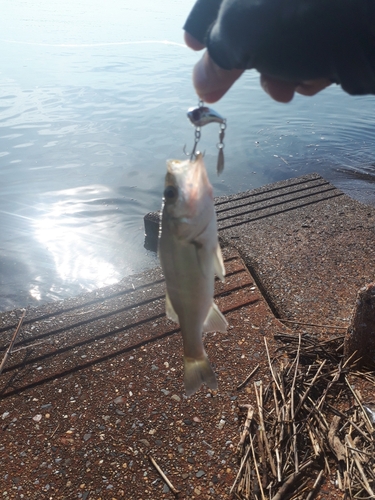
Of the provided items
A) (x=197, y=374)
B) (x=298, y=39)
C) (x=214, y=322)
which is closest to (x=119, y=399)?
(x=197, y=374)

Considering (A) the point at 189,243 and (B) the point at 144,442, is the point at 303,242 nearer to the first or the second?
→ (B) the point at 144,442

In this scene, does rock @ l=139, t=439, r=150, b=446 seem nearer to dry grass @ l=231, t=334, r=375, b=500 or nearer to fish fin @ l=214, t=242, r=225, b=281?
dry grass @ l=231, t=334, r=375, b=500

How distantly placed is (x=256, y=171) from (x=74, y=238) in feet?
14.6

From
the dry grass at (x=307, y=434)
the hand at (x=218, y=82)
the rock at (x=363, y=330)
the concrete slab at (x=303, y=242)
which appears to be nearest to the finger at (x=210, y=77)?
the hand at (x=218, y=82)

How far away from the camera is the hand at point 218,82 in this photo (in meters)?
2.02

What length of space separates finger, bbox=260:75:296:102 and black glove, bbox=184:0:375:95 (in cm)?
23

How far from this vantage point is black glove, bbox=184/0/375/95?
170cm

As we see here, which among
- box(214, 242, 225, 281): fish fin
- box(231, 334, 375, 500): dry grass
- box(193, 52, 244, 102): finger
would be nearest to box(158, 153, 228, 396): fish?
box(214, 242, 225, 281): fish fin

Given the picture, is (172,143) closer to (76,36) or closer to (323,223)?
(323,223)

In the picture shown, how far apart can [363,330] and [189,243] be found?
80.8 inches

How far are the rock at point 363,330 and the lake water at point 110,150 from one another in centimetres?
353

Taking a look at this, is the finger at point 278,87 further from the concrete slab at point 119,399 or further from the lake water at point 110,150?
the lake water at point 110,150

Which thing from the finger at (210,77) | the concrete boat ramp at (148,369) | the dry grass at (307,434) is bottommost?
the concrete boat ramp at (148,369)

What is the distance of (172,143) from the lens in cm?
1038
